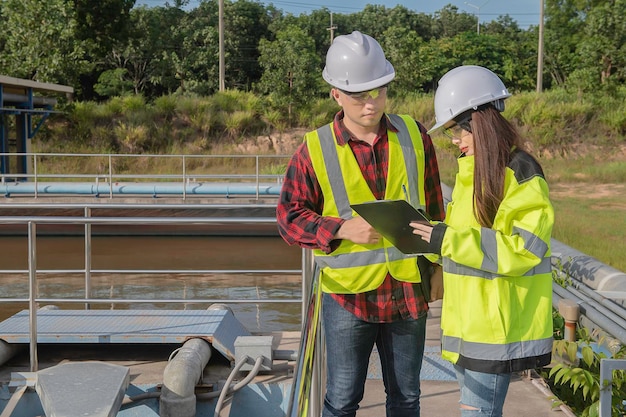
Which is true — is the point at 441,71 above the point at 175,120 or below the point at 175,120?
above

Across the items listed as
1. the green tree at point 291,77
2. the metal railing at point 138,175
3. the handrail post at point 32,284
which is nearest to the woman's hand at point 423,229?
the handrail post at point 32,284

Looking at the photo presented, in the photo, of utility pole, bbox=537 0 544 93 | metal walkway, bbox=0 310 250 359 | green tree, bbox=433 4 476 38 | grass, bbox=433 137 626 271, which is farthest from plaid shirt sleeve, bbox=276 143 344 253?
green tree, bbox=433 4 476 38

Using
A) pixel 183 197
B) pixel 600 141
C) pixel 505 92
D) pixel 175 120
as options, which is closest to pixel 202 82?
pixel 175 120

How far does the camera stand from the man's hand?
9.16ft

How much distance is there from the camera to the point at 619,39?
108 feet

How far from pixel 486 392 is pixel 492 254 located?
1.50 ft

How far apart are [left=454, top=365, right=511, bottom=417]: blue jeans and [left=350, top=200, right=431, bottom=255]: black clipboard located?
1.41 feet

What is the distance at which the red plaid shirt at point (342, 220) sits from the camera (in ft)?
9.51

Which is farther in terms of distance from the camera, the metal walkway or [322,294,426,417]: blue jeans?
the metal walkway

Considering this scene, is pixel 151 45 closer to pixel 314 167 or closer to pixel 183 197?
pixel 183 197

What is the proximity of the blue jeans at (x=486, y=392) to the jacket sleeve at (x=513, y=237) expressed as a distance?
339 millimetres

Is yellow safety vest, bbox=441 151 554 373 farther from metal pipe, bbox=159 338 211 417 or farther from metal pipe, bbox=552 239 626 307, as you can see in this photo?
metal pipe, bbox=552 239 626 307

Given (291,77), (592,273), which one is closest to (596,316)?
(592,273)

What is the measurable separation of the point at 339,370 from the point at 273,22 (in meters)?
48.0
